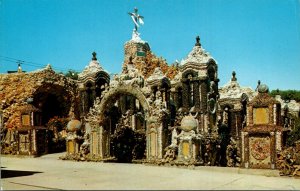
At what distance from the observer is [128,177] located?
12.4 m

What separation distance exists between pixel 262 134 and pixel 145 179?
437 centimetres

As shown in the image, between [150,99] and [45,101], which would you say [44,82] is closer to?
[45,101]

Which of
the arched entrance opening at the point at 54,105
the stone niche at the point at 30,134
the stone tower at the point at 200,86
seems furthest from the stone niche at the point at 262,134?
the arched entrance opening at the point at 54,105

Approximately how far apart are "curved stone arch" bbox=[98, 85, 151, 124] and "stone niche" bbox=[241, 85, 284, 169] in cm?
480

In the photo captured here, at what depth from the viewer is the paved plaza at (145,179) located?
10.5 metres

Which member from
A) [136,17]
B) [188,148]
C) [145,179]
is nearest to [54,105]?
[136,17]

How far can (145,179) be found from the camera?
38.9 ft

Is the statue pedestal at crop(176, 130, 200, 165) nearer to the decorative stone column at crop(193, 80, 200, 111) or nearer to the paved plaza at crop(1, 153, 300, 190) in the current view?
the paved plaza at crop(1, 153, 300, 190)

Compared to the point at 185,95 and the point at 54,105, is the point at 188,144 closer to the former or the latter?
the point at 185,95

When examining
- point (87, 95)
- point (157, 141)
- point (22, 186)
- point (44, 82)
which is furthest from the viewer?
point (44, 82)

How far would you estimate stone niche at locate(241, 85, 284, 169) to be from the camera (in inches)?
501

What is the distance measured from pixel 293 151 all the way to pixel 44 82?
868 inches

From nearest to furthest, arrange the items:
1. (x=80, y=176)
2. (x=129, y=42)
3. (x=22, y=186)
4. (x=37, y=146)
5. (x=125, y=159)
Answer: (x=22, y=186) < (x=80, y=176) < (x=125, y=159) < (x=37, y=146) < (x=129, y=42)

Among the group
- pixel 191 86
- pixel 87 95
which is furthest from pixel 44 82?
pixel 191 86
